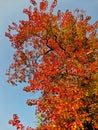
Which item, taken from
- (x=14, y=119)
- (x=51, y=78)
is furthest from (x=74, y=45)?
(x=14, y=119)

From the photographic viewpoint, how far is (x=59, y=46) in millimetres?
40875

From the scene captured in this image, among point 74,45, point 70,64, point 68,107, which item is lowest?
point 68,107

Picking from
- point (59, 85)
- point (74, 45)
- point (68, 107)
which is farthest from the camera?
point (74, 45)

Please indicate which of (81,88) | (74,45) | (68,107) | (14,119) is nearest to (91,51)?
(74,45)

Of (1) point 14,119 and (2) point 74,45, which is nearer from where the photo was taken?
(1) point 14,119

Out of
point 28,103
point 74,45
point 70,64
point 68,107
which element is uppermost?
point 74,45

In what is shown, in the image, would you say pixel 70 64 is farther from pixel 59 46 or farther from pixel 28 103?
pixel 28 103

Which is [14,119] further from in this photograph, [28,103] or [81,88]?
[81,88]

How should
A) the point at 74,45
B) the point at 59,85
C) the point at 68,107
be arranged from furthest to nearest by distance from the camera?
the point at 74,45
the point at 59,85
the point at 68,107

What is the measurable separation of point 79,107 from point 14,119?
279 inches

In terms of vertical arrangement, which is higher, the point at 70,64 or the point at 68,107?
the point at 70,64

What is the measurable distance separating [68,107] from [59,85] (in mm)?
3378

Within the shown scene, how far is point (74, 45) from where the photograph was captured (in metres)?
40.3

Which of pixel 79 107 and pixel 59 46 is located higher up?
pixel 59 46
